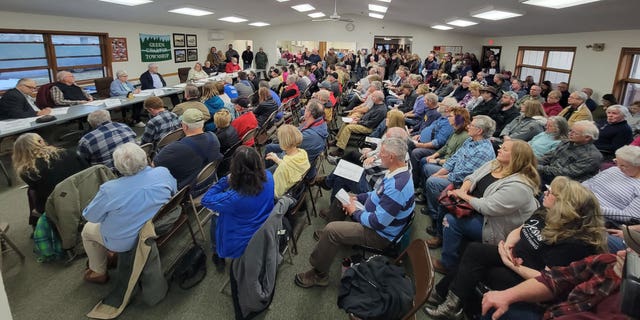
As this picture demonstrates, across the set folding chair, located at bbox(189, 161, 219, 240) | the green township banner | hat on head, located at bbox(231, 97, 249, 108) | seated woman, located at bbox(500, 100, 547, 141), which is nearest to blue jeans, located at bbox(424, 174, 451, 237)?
seated woman, located at bbox(500, 100, 547, 141)

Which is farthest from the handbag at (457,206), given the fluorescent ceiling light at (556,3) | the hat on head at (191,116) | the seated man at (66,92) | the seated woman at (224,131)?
the seated man at (66,92)

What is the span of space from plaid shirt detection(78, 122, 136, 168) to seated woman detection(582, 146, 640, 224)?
13.9 feet

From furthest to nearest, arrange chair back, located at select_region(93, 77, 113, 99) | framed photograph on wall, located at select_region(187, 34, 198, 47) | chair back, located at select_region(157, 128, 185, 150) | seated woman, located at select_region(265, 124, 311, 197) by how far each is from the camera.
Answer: framed photograph on wall, located at select_region(187, 34, 198, 47)
chair back, located at select_region(93, 77, 113, 99)
chair back, located at select_region(157, 128, 185, 150)
seated woman, located at select_region(265, 124, 311, 197)

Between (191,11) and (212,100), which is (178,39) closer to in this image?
(191,11)

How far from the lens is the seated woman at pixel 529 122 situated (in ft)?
12.9

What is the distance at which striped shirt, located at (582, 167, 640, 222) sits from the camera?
7.61 feet

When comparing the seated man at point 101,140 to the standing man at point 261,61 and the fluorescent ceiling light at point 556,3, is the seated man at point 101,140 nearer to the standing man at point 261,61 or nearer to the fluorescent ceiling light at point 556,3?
the fluorescent ceiling light at point 556,3

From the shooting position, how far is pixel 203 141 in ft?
9.66

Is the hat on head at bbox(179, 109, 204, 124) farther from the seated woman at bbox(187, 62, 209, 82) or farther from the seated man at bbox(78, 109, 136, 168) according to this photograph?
the seated woman at bbox(187, 62, 209, 82)

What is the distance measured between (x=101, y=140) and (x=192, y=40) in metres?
10.4

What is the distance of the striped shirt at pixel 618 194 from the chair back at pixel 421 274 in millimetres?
1709

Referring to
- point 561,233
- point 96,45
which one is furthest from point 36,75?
point 561,233

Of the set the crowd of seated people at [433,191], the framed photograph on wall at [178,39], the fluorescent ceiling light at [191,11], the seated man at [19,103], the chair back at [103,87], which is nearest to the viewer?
the crowd of seated people at [433,191]

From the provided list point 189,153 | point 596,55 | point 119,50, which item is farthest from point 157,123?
point 596,55
